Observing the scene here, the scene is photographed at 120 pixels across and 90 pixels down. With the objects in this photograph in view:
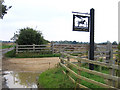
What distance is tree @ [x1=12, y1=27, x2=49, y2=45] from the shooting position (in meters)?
20.5

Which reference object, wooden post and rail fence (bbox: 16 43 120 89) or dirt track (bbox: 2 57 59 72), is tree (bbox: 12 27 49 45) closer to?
wooden post and rail fence (bbox: 16 43 120 89)

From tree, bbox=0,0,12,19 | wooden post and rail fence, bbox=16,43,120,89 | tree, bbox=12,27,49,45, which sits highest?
tree, bbox=0,0,12,19

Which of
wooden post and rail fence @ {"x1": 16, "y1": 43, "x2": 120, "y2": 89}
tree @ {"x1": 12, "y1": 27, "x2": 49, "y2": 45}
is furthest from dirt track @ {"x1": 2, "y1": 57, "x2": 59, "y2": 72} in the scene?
tree @ {"x1": 12, "y1": 27, "x2": 49, "y2": 45}

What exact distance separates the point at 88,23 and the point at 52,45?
1156 cm

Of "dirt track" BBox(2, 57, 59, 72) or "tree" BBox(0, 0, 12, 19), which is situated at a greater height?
"tree" BBox(0, 0, 12, 19)

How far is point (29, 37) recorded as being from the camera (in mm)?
20562

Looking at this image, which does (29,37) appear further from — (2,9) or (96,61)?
(96,61)

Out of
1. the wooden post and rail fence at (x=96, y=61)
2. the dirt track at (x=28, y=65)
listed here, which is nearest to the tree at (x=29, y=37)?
the wooden post and rail fence at (x=96, y=61)

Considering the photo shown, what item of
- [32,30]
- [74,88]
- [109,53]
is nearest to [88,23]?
[109,53]

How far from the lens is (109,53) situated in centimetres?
1106

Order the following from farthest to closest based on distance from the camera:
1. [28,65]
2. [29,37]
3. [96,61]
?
[29,37]
[28,65]
[96,61]

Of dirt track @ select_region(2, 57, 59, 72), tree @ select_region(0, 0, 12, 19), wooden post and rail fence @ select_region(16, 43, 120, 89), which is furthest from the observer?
tree @ select_region(0, 0, 12, 19)

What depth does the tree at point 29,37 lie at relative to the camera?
2045 cm

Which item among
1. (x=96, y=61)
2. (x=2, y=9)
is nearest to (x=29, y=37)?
(x=2, y=9)
